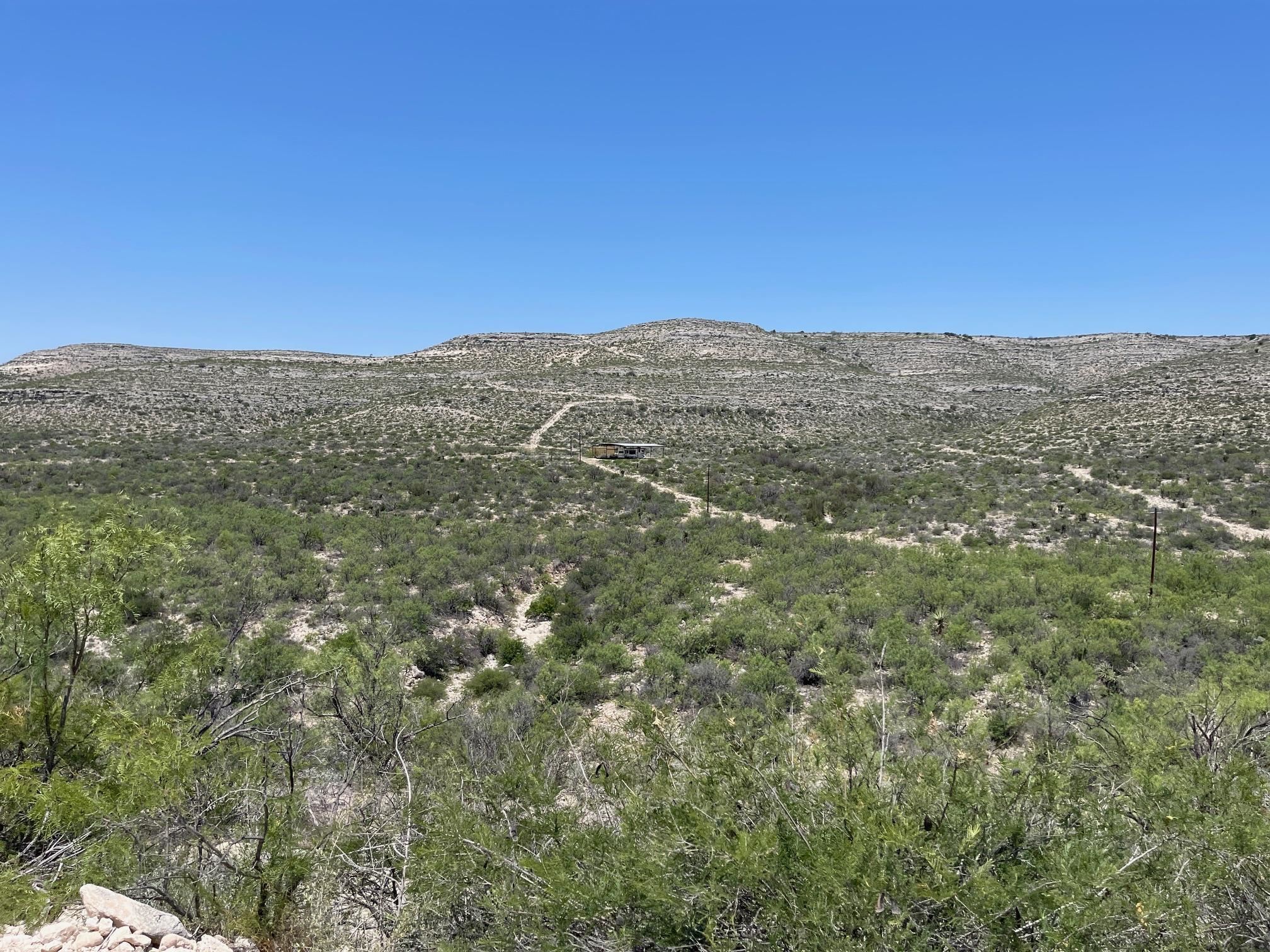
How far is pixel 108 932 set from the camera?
3.30 metres

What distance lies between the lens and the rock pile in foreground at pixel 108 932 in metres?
3.21

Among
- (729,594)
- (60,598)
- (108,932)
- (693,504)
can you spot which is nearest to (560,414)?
(693,504)

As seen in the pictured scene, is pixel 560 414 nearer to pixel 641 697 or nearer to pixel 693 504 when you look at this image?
pixel 693 504

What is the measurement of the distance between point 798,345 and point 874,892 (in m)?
79.9

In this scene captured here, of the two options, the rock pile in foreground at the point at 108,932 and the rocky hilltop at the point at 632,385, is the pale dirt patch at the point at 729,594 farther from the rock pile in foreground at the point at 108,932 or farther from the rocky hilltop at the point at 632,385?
the rocky hilltop at the point at 632,385

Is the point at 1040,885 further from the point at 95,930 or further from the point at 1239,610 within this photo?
the point at 1239,610

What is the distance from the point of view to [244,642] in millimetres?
10133

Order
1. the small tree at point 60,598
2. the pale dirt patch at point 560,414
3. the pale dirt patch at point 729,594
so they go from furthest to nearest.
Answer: the pale dirt patch at point 560,414 → the pale dirt patch at point 729,594 → the small tree at point 60,598

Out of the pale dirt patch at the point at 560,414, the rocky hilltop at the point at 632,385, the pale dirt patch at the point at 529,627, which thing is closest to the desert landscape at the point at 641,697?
the pale dirt patch at the point at 529,627

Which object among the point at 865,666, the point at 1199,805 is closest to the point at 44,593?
the point at 1199,805

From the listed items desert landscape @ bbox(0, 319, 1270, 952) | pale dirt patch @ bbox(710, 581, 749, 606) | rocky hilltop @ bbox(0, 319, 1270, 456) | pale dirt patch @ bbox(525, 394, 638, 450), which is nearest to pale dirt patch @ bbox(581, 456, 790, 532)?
desert landscape @ bbox(0, 319, 1270, 952)

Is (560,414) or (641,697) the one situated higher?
(560,414)

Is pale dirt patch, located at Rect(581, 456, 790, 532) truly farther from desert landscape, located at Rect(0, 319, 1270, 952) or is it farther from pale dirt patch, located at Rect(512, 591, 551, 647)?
pale dirt patch, located at Rect(512, 591, 551, 647)

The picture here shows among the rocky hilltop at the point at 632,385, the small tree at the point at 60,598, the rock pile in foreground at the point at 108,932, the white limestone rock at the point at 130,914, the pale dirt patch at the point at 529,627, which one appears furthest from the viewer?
the rocky hilltop at the point at 632,385
